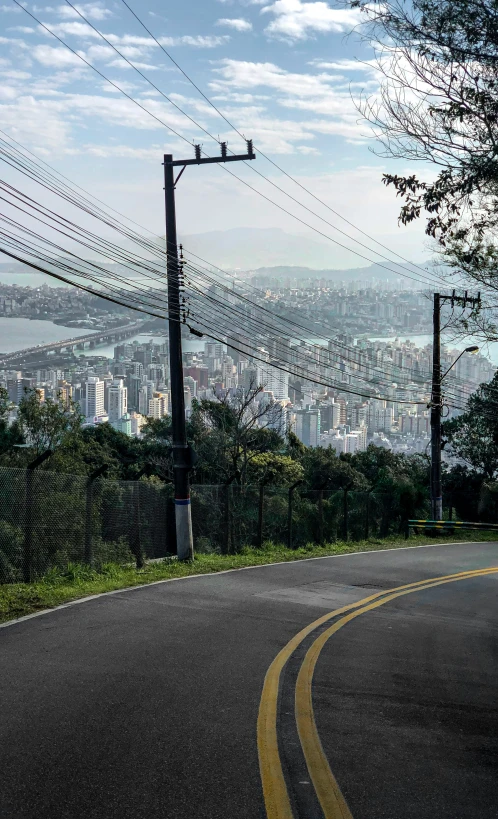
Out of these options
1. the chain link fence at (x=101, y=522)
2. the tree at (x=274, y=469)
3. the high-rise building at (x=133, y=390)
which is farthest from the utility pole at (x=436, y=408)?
the high-rise building at (x=133, y=390)

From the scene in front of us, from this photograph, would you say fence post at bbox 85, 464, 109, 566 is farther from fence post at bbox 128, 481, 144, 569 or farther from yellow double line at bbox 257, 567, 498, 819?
yellow double line at bbox 257, 567, 498, 819

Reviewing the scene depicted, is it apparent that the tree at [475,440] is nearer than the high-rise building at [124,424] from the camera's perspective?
Yes

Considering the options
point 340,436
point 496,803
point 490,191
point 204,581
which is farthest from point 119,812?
point 340,436

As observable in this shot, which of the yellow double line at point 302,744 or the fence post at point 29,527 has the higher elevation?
the fence post at point 29,527

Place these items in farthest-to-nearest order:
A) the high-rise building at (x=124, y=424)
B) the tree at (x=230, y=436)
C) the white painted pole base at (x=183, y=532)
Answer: the high-rise building at (x=124, y=424), the tree at (x=230, y=436), the white painted pole base at (x=183, y=532)

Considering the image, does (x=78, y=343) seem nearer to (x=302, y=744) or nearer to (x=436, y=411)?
(x=436, y=411)

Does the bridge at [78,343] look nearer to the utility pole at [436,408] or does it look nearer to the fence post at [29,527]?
the utility pole at [436,408]

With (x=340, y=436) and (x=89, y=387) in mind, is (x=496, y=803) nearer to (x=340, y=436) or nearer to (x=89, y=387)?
(x=89, y=387)
